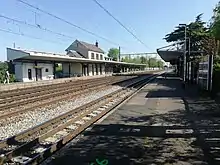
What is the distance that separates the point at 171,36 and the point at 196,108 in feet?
139

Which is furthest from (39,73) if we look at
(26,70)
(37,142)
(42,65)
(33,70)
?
(37,142)

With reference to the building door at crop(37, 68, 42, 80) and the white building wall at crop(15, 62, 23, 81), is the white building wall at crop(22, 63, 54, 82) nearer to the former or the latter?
the white building wall at crop(15, 62, 23, 81)

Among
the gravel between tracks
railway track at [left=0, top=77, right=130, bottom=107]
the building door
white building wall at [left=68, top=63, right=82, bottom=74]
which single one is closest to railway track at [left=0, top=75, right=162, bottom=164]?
the gravel between tracks

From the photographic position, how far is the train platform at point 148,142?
20.5ft

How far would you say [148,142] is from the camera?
764 cm

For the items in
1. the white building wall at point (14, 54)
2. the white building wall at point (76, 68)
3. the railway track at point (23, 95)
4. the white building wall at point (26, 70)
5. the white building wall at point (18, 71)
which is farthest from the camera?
the white building wall at point (76, 68)

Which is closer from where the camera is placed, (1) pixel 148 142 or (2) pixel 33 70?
(1) pixel 148 142

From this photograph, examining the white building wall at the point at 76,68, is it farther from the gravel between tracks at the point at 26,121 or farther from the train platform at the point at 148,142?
the train platform at the point at 148,142

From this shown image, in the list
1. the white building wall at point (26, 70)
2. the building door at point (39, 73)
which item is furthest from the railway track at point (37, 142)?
the building door at point (39, 73)

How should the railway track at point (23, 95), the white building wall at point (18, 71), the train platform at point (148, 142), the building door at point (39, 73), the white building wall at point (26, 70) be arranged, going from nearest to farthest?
the train platform at point (148, 142)
the railway track at point (23, 95)
the white building wall at point (18, 71)
the white building wall at point (26, 70)
the building door at point (39, 73)

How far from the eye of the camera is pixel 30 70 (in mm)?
42531

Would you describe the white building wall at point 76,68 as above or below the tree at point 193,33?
below

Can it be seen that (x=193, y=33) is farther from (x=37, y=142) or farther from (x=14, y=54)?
(x=37, y=142)

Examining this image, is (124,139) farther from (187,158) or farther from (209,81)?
(209,81)
